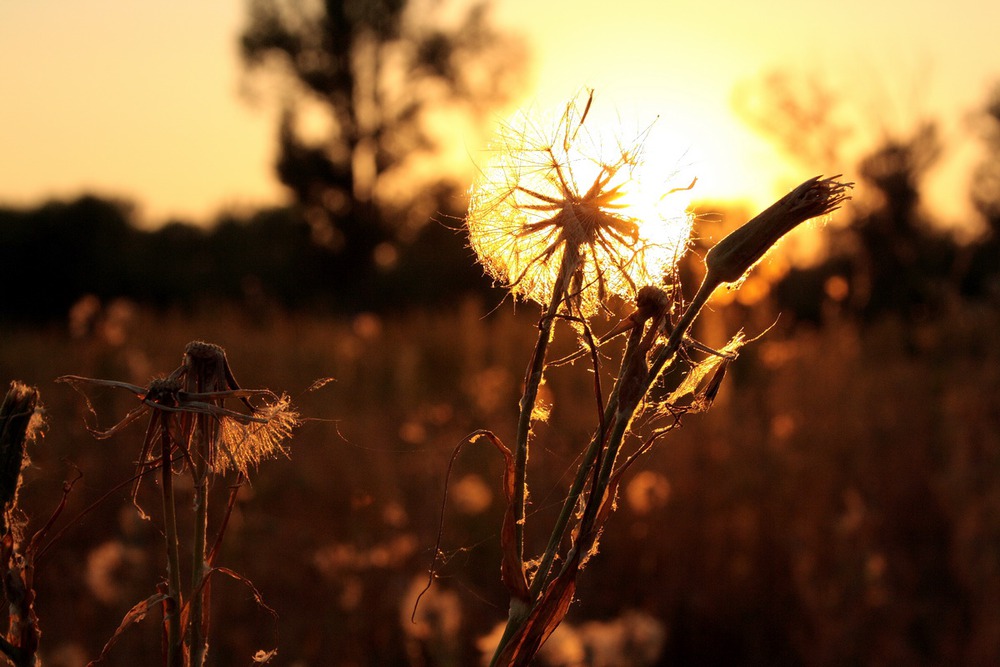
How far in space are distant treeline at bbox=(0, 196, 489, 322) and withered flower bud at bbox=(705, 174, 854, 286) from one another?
1578 centimetres

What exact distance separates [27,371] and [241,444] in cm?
690

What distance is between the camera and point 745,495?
14.0 ft

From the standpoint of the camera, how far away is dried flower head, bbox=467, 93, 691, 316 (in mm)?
680

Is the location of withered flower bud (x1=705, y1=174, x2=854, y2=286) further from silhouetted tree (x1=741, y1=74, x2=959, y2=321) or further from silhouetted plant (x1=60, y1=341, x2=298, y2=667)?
silhouetted tree (x1=741, y1=74, x2=959, y2=321)

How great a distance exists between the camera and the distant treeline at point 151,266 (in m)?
17.7

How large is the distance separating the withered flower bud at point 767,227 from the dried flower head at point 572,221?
0.06m

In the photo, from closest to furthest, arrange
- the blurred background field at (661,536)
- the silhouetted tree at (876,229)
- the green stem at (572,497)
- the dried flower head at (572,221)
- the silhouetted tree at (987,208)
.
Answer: the green stem at (572,497) < the dried flower head at (572,221) < the blurred background field at (661,536) < the silhouetted tree at (876,229) < the silhouetted tree at (987,208)

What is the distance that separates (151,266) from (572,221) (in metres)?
19.3

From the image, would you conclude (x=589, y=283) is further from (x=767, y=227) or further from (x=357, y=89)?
(x=357, y=89)

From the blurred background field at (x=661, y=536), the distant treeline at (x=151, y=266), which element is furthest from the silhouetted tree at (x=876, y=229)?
the distant treeline at (x=151, y=266)

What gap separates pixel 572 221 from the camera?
721 millimetres

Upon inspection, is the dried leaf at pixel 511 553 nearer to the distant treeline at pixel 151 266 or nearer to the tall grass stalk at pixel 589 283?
the tall grass stalk at pixel 589 283

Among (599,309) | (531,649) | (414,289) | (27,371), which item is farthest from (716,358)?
(414,289)

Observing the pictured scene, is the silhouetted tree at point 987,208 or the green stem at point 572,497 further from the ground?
the silhouetted tree at point 987,208
